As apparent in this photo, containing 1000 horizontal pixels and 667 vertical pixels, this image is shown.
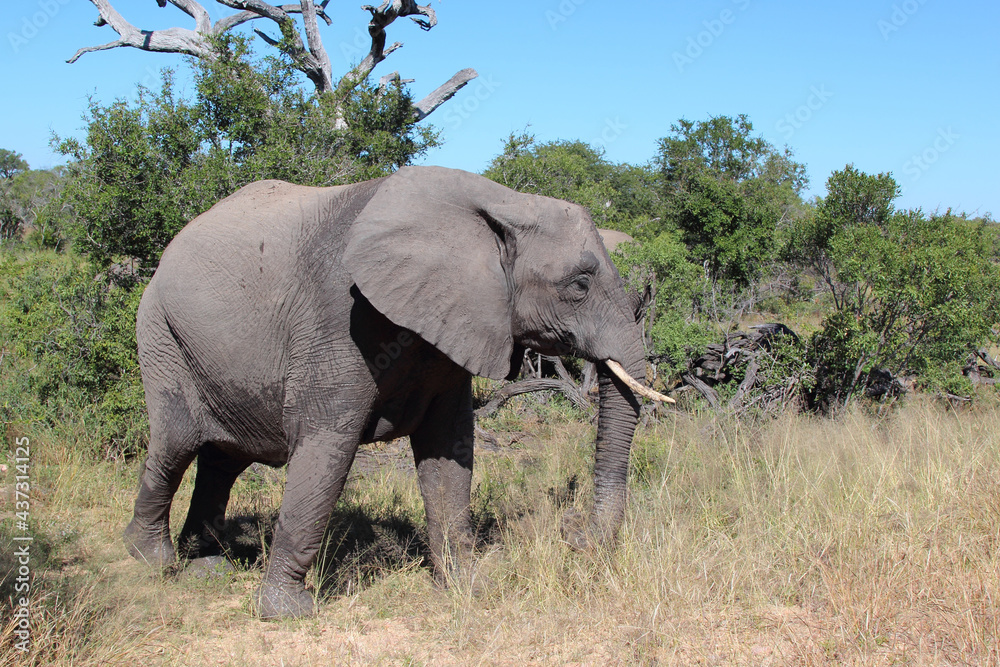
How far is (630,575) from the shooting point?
4.19 metres

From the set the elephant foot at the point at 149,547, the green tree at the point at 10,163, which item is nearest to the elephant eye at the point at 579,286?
the elephant foot at the point at 149,547

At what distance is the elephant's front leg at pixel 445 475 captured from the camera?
4777 mm

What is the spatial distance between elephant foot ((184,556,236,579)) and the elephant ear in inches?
89.6

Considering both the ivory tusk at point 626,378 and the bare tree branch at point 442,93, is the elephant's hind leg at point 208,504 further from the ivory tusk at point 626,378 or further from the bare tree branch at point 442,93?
the bare tree branch at point 442,93

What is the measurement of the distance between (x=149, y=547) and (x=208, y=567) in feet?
1.30

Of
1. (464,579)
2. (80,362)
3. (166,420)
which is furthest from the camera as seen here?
(80,362)

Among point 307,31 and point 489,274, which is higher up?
point 307,31

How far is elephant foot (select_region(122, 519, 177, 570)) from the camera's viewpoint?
16.8ft

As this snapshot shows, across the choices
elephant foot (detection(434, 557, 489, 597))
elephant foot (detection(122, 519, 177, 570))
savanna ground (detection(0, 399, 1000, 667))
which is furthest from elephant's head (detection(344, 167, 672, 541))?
elephant foot (detection(122, 519, 177, 570))

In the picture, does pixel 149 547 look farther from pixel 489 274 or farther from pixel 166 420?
pixel 489 274

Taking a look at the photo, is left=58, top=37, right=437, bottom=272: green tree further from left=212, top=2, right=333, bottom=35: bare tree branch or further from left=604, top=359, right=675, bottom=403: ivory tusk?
left=212, top=2, right=333, bottom=35: bare tree branch

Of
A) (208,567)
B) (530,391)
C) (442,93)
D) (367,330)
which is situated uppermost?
(442,93)

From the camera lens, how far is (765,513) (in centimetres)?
507

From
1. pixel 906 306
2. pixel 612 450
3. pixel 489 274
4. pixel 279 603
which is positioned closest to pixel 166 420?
pixel 279 603
